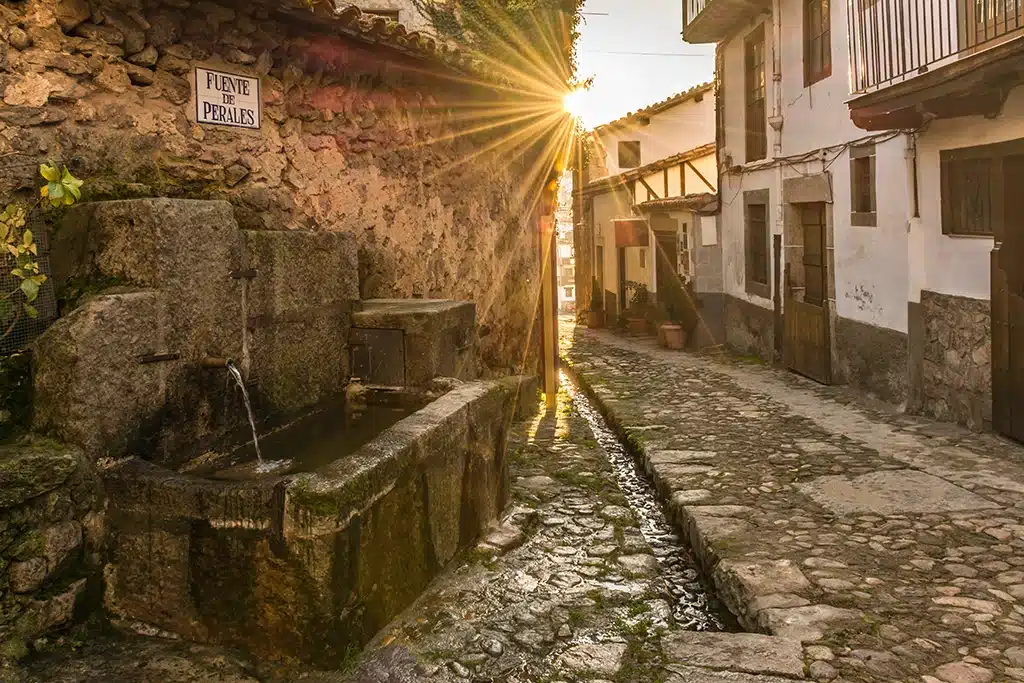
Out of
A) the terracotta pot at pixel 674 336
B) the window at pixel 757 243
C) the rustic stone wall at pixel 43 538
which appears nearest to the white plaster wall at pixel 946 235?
the window at pixel 757 243

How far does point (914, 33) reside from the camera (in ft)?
24.6

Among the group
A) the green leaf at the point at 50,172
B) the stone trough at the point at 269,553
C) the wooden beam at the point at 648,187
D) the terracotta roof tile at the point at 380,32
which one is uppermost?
the wooden beam at the point at 648,187

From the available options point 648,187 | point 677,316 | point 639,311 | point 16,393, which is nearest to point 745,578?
point 16,393

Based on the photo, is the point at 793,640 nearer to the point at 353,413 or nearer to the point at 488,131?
the point at 353,413

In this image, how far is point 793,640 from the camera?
3486 mm

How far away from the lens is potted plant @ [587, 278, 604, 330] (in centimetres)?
2278

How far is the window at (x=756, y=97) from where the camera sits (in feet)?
42.2

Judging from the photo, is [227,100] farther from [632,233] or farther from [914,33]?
[632,233]

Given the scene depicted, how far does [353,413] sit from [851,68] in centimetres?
564

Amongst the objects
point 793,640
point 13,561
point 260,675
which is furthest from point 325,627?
point 793,640

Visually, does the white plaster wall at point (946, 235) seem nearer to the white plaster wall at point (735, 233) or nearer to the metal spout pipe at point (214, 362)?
the white plaster wall at point (735, 233)

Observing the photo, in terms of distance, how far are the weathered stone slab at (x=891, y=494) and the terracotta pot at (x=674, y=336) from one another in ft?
31.7

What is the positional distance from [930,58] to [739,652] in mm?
6013

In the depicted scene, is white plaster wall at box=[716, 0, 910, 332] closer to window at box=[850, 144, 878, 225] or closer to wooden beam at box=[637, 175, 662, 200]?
window at box=[850, 144, 878, 225]
